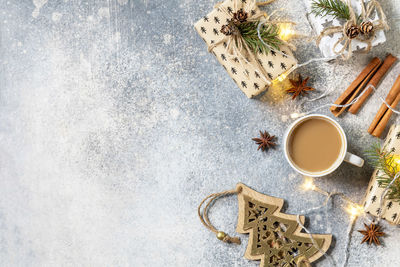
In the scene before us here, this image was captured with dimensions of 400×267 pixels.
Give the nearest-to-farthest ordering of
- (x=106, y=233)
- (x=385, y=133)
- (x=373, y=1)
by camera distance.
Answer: (x=373, y=1) < (x=385, y=133) < (x=106, y=233)

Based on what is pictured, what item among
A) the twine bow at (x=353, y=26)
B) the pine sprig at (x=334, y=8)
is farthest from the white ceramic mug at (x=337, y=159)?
the pine sprig at (x=334, y=8)

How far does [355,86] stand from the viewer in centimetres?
129

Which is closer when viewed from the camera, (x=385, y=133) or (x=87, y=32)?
(x=385, y=133)

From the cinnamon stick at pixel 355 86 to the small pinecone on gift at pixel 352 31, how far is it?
19cm

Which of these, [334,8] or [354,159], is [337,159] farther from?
[334,8]

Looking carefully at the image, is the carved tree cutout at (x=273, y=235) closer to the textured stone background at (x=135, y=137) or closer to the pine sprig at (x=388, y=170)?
the textured stone background at (x=135, y=137)

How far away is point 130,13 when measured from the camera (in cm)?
139

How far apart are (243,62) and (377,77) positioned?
1.54 feet

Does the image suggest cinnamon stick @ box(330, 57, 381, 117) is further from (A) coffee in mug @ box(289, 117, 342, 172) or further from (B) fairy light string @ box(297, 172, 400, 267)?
(B) fairy light string @ box(297, 172, 400, 267)

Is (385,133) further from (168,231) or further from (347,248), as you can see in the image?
(168,231)

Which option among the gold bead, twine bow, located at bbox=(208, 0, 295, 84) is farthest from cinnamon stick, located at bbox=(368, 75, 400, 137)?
the gold bead

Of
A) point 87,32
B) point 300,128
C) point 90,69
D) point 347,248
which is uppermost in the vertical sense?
point 87,32

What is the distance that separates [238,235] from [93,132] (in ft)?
2.18

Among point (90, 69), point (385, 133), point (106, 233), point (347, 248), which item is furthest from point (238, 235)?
point (90, 69)
